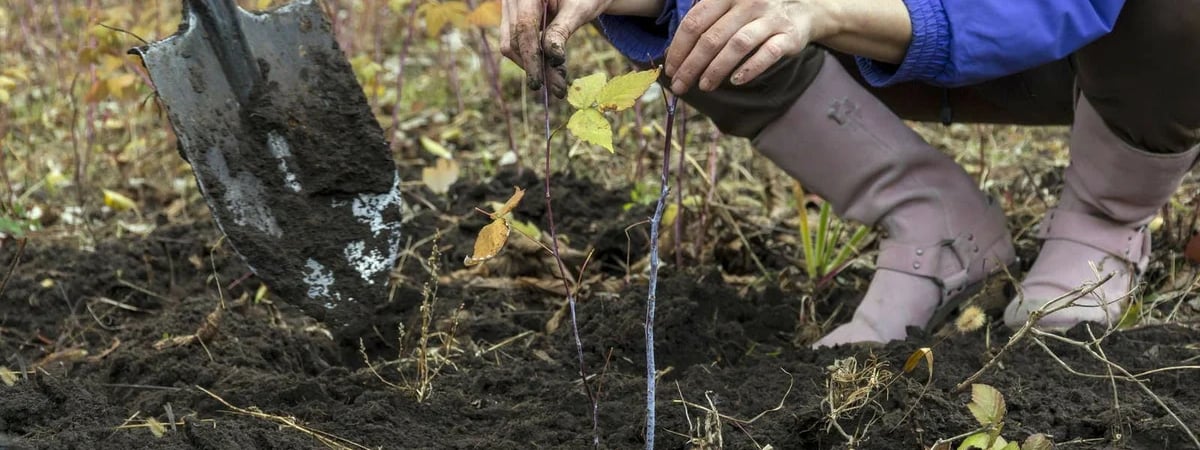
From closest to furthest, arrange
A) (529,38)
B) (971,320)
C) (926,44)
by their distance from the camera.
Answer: (529,38) < (926,44) < (971,320)

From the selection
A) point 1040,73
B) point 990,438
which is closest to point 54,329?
point 990,438

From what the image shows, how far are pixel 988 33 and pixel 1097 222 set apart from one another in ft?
2.13

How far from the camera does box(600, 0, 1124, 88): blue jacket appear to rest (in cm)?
149

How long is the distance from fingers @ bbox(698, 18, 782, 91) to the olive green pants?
510 millimetres

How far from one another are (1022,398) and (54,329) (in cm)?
160

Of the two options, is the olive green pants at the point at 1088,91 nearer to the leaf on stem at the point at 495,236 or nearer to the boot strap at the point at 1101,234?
the boot strap at the point at 1101,234

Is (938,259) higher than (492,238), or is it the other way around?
(492,238)

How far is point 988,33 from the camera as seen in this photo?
1502 millimetres

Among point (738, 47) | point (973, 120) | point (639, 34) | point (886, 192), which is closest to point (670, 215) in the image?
point (886, 192)

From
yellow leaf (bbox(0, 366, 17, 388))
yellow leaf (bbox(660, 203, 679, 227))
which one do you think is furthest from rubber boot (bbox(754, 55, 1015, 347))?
yellow leaf (bbox(0, 366, 17, 388))

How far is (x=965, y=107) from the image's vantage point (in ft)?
7.06

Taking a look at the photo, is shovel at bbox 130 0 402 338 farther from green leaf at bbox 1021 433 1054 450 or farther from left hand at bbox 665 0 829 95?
green leaf at bbox 1021 433 1054 450

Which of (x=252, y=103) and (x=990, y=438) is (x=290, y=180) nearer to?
(x=252, y=103)

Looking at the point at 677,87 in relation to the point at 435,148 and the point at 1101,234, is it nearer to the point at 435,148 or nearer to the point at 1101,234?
the point at 1101,234
